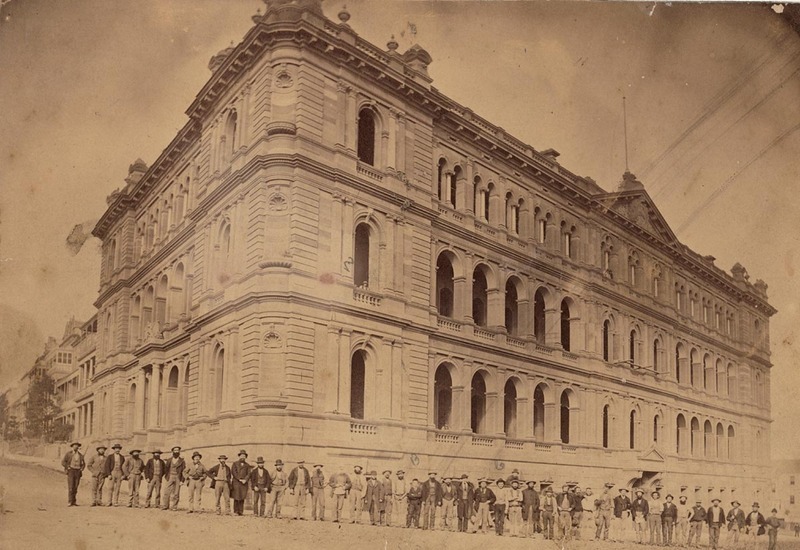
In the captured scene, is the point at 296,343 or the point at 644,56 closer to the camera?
the point at 296,343

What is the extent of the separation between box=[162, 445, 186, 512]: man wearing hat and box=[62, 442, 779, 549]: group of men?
0.6 inches

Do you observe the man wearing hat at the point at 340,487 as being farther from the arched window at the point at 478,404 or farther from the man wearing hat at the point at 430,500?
the arched window at the point at 478,404

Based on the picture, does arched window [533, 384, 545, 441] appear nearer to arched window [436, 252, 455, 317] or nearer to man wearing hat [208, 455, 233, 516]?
arched window [436, 252, 455, 317]

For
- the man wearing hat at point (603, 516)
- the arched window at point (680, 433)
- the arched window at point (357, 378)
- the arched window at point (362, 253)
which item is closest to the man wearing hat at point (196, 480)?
the arched window at point (357, 378)

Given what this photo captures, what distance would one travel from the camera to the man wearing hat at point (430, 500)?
13305 millimetres

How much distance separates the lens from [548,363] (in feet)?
58.9

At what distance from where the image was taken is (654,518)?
16359mm

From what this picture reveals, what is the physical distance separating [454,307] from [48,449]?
765 centimetres

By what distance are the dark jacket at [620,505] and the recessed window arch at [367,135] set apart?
7.56 m

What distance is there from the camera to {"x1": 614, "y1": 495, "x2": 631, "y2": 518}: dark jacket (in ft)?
52.5

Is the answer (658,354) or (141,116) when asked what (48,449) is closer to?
(141,116)

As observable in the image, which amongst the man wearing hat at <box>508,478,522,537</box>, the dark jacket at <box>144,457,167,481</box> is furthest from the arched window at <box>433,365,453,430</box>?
the dark jacket at <box>144,457,167,481</box>

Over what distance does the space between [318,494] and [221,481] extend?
1.44m

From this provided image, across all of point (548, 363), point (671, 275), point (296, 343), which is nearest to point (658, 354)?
point (671, 275)
